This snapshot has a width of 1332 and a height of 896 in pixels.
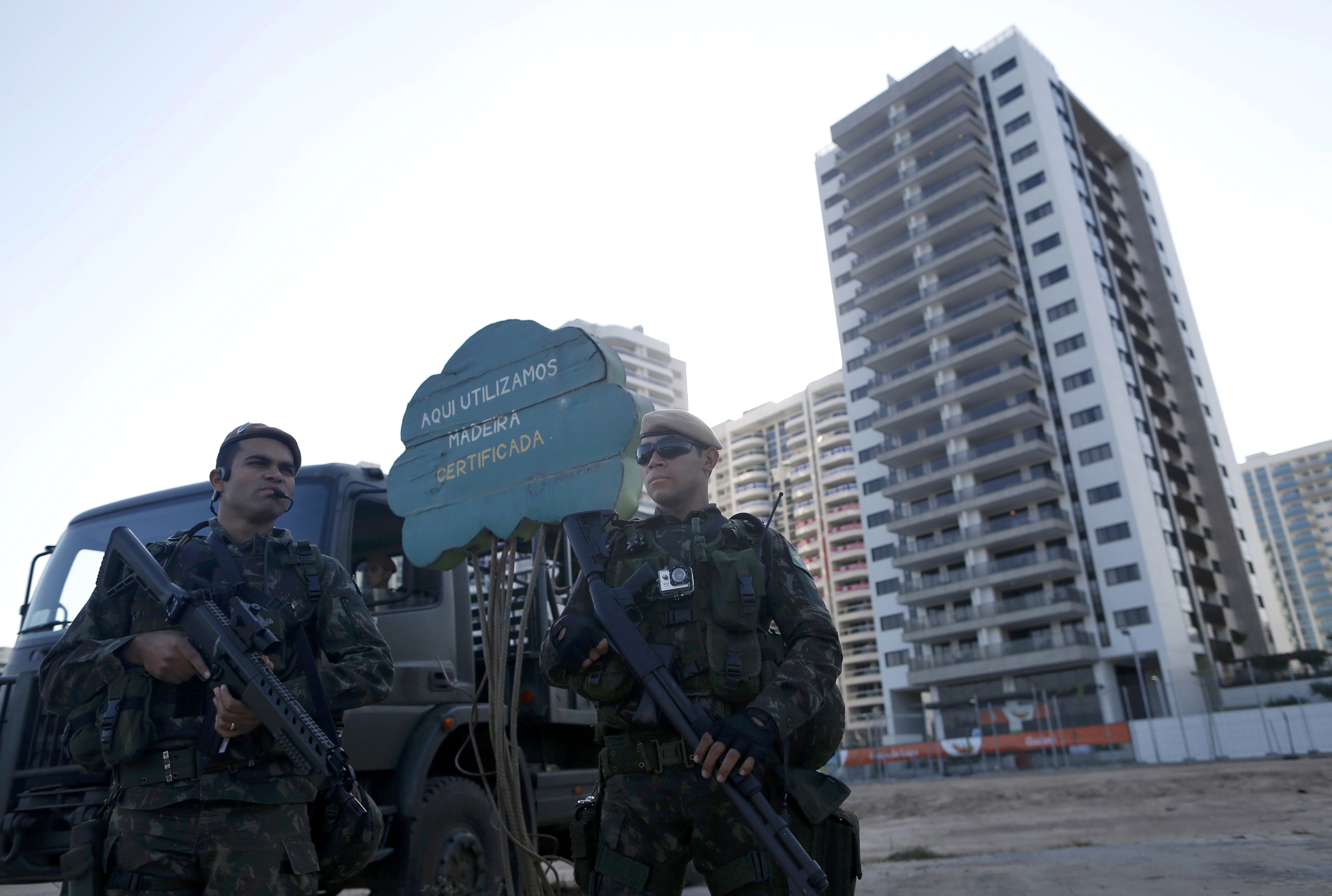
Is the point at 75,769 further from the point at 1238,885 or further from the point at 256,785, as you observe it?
the point at 1238,885

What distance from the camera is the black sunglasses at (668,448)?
3115 millimetres

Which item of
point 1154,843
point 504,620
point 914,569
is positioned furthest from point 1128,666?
point 504,620

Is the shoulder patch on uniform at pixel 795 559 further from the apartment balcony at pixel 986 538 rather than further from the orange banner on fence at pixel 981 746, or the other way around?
the apartment balcony at pixel 986 538

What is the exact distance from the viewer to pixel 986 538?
48.5 m

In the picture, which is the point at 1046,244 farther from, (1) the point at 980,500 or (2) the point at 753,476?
(2) the point at 753,476

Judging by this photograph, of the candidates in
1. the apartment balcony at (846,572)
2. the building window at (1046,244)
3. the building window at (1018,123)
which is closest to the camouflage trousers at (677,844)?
the building window at (1046,244)

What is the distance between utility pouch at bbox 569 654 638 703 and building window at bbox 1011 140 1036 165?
193 ft

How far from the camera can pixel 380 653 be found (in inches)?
122

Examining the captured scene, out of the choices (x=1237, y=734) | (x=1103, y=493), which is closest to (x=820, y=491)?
(x=1103, y=493)

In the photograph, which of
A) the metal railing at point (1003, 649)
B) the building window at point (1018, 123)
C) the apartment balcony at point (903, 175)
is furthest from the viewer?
the apartment balcony at point (903, 175)

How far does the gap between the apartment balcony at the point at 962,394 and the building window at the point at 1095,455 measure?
4.82m

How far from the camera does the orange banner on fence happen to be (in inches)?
1342

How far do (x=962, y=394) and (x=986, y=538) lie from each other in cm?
877

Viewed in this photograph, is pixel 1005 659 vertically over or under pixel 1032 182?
under
